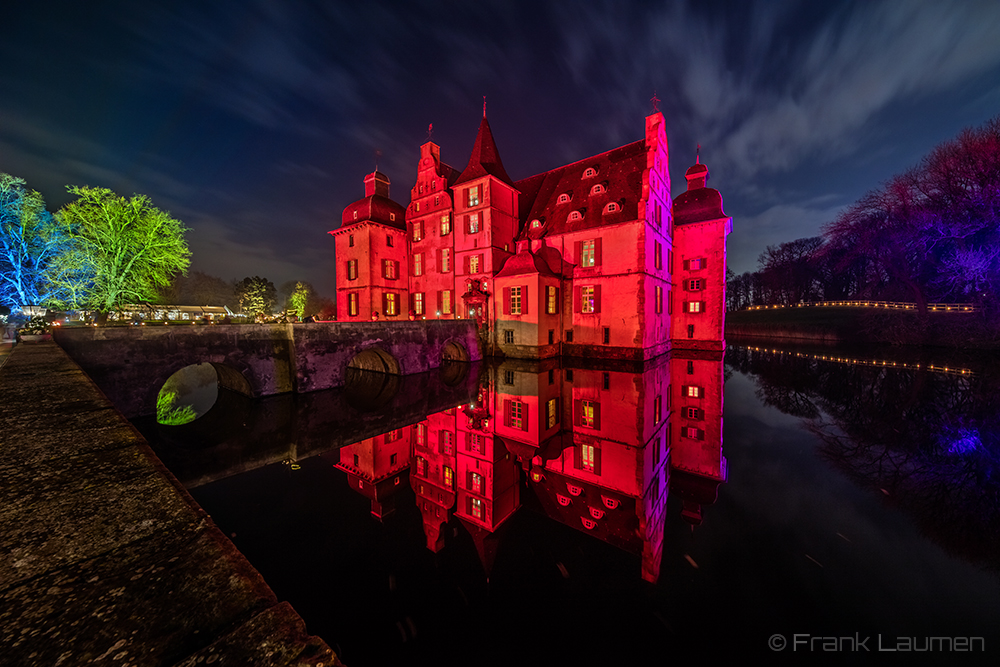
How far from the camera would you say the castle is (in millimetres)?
20422

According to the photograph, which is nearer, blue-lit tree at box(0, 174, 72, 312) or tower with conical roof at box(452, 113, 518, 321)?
blue-lit tree at box(0, 174, 72, 312)

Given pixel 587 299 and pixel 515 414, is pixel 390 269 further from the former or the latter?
pixel 515 414

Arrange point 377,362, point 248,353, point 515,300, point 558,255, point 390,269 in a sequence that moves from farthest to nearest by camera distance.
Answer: point 390,269 < point 558,255 < point 515,300 < point 377,362 < point 248,353

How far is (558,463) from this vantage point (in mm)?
7531

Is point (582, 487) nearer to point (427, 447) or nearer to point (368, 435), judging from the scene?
point (427, 447)

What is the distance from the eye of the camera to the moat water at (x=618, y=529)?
11.2ft

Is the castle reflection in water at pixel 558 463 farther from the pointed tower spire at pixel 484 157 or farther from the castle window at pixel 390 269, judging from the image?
the castle window at pixel 390 269

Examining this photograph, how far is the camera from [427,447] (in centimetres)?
853

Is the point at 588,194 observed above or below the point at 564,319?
above

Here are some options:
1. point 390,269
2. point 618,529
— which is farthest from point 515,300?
point 618,529

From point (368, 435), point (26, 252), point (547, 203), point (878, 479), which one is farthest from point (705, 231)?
point (26, 252)

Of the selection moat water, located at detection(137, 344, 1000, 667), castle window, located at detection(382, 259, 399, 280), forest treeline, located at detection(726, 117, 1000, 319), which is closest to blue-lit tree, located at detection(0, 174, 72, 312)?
castle window, located at detection(382, 259, 399, 280)

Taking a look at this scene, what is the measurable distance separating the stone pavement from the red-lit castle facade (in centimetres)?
373

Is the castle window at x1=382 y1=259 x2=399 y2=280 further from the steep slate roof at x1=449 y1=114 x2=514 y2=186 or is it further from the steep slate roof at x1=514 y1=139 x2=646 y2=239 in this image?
the steep slate roof at x1=514 y1=139 x2=646 y2=239
